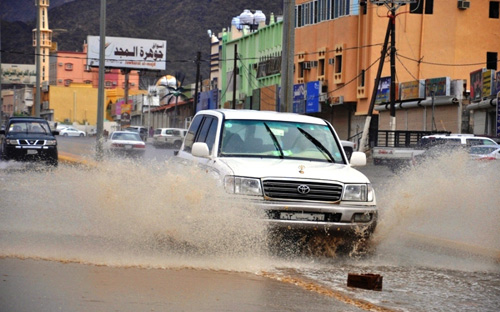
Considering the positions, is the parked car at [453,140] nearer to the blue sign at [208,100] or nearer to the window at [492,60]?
the window at [492,60]

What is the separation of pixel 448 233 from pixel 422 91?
38.6 metres

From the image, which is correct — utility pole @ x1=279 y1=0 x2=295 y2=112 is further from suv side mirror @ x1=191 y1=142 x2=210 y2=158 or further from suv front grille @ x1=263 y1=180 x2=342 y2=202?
suv front grille @ x1=263 y1=180 x2=342 y2=202

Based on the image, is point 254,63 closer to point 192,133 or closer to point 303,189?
point 192,133

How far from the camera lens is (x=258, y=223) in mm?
10320

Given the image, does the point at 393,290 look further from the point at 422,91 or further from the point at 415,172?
the point at 422,91

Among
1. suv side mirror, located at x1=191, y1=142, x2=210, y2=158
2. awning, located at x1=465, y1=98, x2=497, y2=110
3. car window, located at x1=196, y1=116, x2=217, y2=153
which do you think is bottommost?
suv side mirror, located at x1=191, y1=142, x2=210, y2=158

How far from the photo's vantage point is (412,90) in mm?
53500

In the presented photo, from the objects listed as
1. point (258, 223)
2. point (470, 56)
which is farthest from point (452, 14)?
point (258, 223)

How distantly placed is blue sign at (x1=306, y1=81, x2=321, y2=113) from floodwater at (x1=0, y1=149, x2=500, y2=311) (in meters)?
50.0

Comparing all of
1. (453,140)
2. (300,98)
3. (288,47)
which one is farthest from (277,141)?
(300,98)

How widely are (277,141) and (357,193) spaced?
1547 millimetres

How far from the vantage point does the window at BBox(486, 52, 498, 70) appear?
2307 inches

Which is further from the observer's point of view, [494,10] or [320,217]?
[494,10]

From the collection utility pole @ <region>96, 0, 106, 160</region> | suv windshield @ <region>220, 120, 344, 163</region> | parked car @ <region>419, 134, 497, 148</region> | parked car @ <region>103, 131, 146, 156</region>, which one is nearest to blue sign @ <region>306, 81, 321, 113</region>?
parked car @ <region>103, 131, 146, 156</region>
